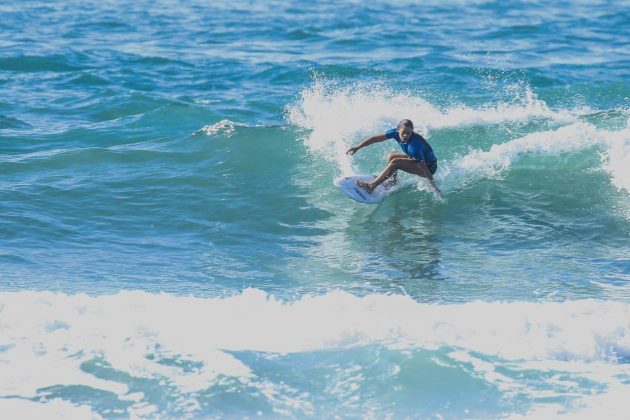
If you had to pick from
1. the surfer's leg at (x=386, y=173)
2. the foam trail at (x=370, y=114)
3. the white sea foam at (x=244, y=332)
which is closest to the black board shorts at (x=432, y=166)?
the surfer's leg at (x=386, y=173)

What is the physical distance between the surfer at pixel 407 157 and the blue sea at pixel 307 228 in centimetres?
44

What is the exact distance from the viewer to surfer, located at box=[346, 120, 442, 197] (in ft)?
41.8

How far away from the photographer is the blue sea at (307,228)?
7.91 m

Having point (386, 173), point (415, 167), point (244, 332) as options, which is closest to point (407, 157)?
point (415, 167)

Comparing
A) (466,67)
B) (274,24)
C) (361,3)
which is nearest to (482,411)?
(466,67)

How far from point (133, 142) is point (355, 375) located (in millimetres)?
9178

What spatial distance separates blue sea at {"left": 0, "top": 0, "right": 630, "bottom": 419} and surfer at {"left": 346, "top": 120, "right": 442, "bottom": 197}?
17.4 inches

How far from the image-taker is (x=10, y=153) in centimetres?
1525

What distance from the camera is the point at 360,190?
12.9 meters

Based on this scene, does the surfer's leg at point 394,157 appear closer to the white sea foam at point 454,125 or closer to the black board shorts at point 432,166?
the black board shorts at point 432,166

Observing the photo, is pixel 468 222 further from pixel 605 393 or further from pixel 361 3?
pixel 361 3

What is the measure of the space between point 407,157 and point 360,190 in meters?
0.78

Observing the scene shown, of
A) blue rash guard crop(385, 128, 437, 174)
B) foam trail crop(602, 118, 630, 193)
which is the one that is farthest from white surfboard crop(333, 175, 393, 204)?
foam trail crop(602, 118, 630, 193)

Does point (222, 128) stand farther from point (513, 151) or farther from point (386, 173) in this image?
point (513, 151)
